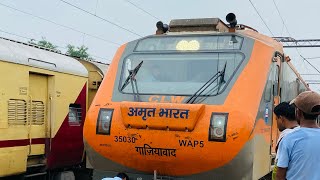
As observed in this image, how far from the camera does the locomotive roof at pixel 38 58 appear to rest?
766 centimetres

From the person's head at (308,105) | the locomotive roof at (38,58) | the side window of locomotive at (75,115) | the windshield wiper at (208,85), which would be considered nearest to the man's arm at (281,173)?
the person's head at (308,105)

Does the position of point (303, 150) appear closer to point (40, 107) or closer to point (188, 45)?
point (188, 45)

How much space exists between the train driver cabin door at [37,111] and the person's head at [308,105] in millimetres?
5600

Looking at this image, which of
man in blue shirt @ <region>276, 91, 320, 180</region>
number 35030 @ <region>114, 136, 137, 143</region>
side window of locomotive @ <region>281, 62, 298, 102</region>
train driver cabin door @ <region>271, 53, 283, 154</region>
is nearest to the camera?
man in blue shirt @ <region>276, 91, 320, 180</region>

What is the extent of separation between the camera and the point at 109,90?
6.39 meters

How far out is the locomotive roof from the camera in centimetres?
766

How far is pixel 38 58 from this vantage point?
8.53 m

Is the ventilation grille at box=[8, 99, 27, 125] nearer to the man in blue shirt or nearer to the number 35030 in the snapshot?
the number 35030

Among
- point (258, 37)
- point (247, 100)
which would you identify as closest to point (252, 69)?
point (247, 100)

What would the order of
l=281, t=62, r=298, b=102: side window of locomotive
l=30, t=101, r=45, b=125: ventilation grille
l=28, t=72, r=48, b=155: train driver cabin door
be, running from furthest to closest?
l=30, t=101, r=45, b=125: ventilation grille < l=28, t=72, r=48, b=155: train driver cabin door < l=281, t=62, r=298, b=102: side window of locomotive

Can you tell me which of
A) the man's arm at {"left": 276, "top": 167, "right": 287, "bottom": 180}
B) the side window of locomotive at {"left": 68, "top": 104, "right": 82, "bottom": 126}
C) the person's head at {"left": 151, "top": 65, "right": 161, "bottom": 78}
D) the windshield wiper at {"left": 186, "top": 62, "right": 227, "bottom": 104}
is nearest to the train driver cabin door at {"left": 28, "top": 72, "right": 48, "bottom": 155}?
the side window of locomotive at {"left": 68, "top": 104, "right": 82, "bottom": 126}

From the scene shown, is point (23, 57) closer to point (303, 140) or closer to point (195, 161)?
point (195, 161)

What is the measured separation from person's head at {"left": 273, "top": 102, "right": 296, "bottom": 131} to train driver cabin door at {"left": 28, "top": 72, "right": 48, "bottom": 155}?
4.84m

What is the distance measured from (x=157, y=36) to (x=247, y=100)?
6.00 feet
